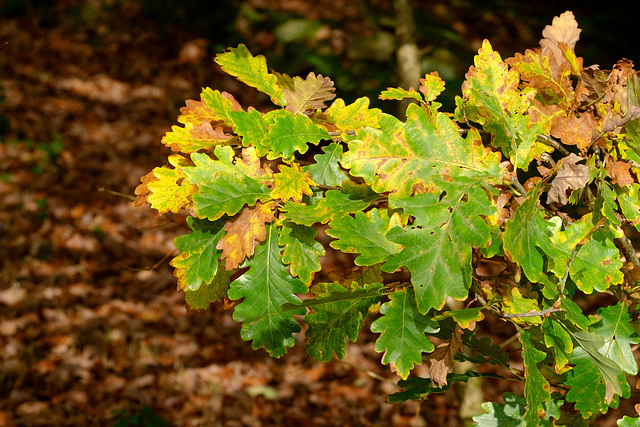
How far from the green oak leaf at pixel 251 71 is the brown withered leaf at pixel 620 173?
693 mm

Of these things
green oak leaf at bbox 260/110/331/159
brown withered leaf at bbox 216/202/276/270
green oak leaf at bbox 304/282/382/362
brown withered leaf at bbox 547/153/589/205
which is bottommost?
green oak leaf at bbox 304/282/382/362

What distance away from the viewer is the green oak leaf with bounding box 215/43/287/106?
1.23 metres

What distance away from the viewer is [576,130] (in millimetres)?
1065

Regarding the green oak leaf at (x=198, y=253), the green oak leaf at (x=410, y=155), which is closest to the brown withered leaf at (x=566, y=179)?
the green oak leaf at (x=410, y=155)

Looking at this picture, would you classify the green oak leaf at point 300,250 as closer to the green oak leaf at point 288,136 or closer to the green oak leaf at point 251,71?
the green oak leaf at point 288,136

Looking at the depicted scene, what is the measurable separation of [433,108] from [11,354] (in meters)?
3.76

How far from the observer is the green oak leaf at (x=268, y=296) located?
1032mm

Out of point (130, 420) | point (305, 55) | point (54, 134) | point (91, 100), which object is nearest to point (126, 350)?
point (130, 420)

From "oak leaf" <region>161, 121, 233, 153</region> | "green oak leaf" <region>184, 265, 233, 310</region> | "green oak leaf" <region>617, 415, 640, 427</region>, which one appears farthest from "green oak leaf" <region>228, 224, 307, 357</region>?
"green oak leaf" <region>617, 415, 640, 427</region>

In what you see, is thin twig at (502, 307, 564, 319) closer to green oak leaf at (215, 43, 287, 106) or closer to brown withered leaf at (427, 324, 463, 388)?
brown withered leaf at (427, 324, 463, 388)

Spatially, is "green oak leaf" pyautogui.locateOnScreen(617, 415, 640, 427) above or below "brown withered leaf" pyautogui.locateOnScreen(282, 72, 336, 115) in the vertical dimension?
below

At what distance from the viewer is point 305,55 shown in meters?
6.66

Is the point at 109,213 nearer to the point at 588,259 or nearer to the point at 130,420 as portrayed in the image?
the point at 130,420

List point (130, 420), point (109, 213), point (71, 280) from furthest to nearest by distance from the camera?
point (109, 213) < point (71, 280) < point (130, 420)
